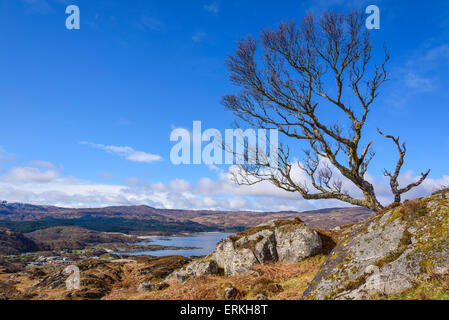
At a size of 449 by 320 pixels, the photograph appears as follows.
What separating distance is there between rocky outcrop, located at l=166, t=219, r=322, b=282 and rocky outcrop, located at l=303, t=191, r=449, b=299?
7.01 m

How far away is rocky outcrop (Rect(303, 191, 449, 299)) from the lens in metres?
6.67

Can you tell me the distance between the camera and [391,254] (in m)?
7.58

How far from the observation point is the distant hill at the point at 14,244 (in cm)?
13262

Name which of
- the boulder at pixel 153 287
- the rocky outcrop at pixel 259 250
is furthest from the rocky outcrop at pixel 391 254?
the boulder at pixel 153 287

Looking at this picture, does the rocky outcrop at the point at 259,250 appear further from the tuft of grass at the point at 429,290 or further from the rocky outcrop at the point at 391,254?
the tuft of grass at the point at 429,290

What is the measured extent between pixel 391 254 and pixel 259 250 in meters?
9.77

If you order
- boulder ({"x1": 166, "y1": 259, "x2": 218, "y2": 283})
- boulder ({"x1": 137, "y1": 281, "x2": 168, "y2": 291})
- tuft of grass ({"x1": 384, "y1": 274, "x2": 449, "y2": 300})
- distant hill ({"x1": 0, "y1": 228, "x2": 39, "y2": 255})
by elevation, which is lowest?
distant hill ({"x1": 0, "y1": 228, "x2": 39, "y2": 255})

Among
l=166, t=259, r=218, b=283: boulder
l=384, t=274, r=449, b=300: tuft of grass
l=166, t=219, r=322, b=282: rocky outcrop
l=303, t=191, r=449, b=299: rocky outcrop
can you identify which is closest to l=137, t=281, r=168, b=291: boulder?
l=166, t=259, r=218, b=283: boulder

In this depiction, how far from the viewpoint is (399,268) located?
6.95 metres

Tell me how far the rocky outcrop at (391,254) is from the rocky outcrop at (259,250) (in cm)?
701

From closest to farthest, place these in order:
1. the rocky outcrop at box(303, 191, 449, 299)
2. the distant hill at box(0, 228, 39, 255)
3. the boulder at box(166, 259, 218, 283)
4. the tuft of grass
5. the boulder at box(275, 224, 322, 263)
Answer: the tuft of grass < the rocky outcrop at box(303, 191, 449, 299) < the boulder at box(275, 224, 322, 263) < the boulder at box(166, 259, 218, 283) < the distant hill at box(0, 228, 39, 255)

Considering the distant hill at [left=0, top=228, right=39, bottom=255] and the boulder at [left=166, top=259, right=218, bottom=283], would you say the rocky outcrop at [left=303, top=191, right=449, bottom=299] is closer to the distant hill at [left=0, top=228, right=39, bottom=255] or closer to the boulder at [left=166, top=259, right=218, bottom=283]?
the boulder at [left=166, top=259, right=218, bottom=283]
